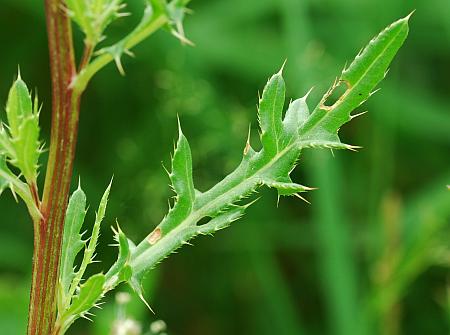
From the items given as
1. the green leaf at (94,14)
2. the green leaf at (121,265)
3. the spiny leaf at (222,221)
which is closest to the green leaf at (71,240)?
the green leaf at (121,265)

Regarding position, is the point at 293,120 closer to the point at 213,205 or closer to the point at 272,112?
the point at 272,112

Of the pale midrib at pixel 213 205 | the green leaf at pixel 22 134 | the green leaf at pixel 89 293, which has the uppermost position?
the green leaf at pixel 22 134

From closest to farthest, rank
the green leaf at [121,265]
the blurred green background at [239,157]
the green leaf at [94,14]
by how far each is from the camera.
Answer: the green leaf at [94,14]
the green leaf at [121,265]
the blurred green background at [239,157]

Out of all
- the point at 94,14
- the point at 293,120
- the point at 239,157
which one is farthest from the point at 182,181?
the point at 239,157

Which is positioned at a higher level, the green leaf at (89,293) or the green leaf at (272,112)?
the green leaf at (272,112)

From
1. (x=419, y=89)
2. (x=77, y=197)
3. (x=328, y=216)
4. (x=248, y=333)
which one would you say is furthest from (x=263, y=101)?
(x=419, y=89)

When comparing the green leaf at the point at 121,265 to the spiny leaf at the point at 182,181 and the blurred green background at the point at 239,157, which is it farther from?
the blurred green background at the point at 239,157

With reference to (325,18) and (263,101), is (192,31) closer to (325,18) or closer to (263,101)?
(325,18)
